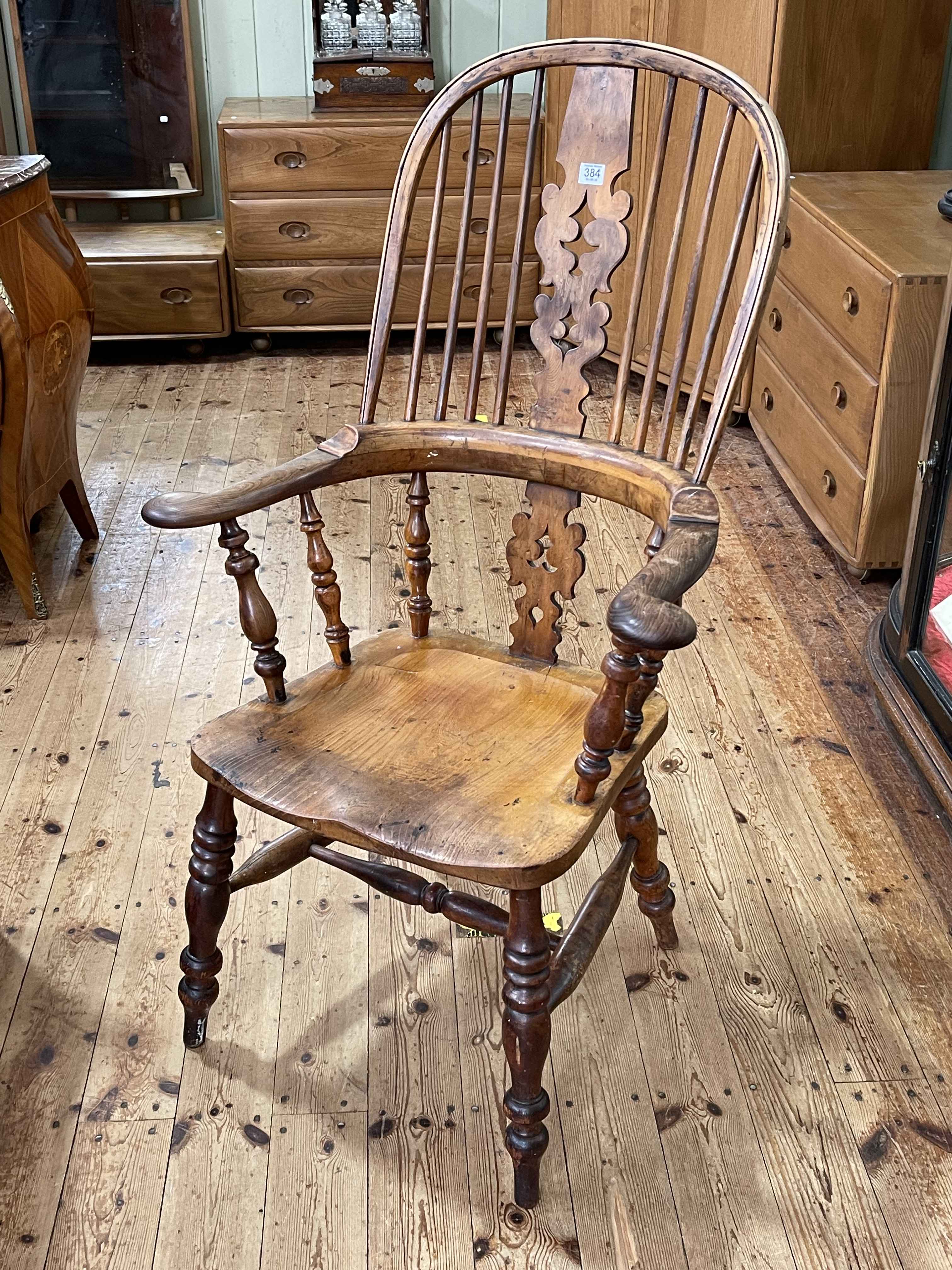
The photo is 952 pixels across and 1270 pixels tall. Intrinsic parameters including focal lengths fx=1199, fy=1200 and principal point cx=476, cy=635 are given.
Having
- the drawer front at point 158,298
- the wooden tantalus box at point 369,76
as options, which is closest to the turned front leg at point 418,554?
the drawer front at point 158,298

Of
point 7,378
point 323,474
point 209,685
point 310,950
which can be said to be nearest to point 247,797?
point 323,474

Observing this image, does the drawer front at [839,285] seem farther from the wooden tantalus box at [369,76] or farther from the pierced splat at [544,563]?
the wooden tantalus box at [369,76]

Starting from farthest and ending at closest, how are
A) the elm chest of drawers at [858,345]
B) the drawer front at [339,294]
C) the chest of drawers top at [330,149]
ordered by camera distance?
the drawer front at [339,294]
the chest of drawers top at [330,149]
the elm chest of drawers at [858,345]

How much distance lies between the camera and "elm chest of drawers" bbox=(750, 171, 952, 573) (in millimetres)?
2275

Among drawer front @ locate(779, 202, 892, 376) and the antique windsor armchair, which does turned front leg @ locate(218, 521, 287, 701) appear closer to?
the antique windsor armchair

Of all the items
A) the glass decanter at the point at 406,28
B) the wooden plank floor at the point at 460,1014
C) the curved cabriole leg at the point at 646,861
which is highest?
the glass decanter at the point at 406,28

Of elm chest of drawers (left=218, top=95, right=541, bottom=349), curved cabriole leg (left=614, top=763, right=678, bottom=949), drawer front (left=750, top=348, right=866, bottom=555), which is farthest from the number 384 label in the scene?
elm chest of drawers (left=218, top=95, right=541, bottom=349)

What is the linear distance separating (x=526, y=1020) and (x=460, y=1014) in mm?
381

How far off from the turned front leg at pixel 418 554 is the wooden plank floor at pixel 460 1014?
1.57 ft

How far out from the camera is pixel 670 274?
1346 millimetres

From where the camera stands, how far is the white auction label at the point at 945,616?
1913mm

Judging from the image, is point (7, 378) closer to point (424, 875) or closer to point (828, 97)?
point (424, 875)

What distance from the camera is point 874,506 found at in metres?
2.41

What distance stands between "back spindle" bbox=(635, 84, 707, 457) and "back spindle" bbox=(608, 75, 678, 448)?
1.0 inches
